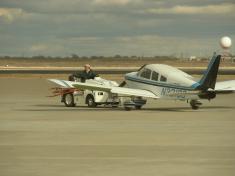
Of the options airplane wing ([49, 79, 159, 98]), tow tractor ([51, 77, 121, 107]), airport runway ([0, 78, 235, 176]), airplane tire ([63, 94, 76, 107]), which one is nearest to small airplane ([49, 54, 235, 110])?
airplane wing ([49, 79, 159, 98])

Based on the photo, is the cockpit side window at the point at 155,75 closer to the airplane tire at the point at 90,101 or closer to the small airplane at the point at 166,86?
the small airplane at the point at 166,86

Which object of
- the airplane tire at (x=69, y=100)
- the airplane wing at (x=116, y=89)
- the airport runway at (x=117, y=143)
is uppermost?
the airplane wing at (x=116, y=89)

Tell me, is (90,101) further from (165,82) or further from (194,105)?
(194,105)

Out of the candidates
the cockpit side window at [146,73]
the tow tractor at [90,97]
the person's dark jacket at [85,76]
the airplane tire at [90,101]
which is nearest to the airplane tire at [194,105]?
the cockpit side window at [146,73]

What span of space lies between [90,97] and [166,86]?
4503 mm

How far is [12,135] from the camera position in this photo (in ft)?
64.7

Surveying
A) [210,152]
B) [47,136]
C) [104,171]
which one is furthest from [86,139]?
[104,171]

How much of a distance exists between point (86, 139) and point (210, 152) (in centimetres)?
392

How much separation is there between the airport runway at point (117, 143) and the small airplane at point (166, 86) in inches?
38.8

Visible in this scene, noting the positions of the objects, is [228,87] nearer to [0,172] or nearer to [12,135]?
[12,135]

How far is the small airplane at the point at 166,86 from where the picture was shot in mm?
29094

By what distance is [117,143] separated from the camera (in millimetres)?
17641

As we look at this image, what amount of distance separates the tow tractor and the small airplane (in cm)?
79

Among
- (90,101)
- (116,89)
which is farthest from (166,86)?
(90,101)
